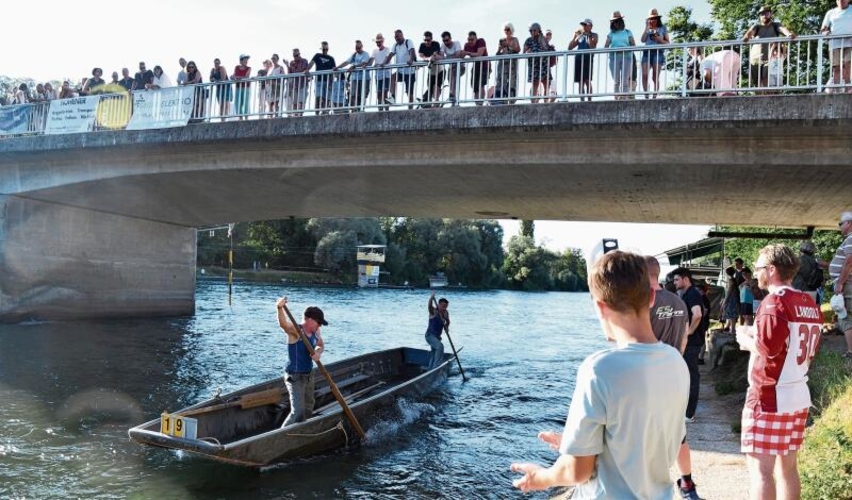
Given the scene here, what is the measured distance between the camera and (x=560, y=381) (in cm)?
1648

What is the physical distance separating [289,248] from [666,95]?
182 feet

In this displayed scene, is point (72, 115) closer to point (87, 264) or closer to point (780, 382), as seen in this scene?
point (87, 264)

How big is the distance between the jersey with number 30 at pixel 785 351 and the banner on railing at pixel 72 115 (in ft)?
56.7

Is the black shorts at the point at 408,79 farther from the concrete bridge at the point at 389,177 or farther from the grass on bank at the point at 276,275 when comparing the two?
the grass on bank at the point at 276,275

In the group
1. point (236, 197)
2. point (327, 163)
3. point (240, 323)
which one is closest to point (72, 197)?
point (236, 197)

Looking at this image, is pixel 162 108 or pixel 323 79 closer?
pixel 323 79

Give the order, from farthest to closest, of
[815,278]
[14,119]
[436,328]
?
[14,119] → [436,328] → [815,278]

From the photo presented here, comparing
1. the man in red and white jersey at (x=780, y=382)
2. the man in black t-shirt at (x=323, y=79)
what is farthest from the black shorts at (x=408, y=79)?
the man in red and white jersey at (x=780, y=382)

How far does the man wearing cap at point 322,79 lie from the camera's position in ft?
47.4

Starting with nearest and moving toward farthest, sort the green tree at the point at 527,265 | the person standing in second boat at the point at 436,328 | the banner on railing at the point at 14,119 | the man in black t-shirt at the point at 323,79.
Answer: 1. the man in black t-shirt at the point at 323,79
2. the person standing in second boat at the point at 436,328
3. the banner on railing at the point at 14,119
4. the green tree at the point at 527,265

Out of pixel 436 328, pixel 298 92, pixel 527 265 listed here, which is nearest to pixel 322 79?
pixel 298 92

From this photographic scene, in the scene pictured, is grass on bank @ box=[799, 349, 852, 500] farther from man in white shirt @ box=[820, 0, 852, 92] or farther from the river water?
man in white shirt @ box=[820, 0, 852, 92]

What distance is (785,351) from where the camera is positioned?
12.9ft

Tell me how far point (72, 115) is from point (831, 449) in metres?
18.2
